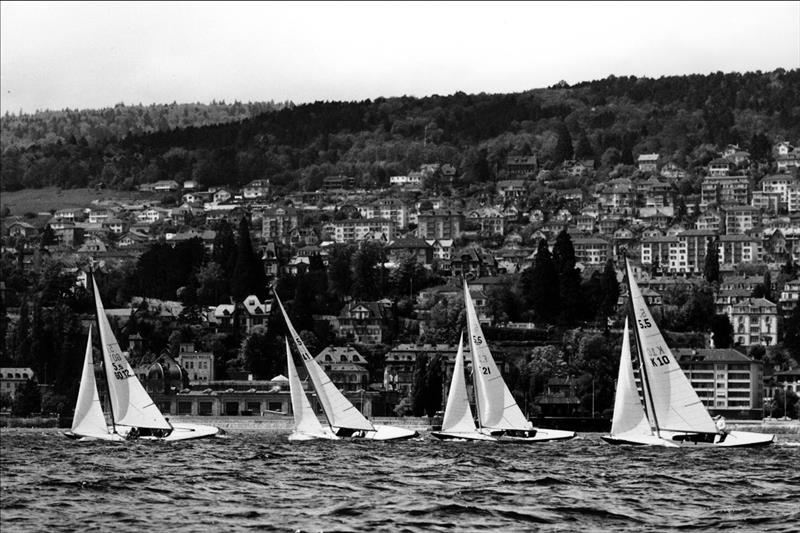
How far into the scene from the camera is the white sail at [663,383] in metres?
79.1

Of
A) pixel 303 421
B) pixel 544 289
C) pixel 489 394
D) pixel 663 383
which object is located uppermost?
pixel 544 289

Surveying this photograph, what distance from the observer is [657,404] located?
264ft

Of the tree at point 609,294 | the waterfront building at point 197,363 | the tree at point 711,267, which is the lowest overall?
the waterfront building at point 197,363

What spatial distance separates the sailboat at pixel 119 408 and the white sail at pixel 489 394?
14.3 metres

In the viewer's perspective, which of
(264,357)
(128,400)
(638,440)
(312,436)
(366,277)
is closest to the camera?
(638,440)

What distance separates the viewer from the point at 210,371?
477 ft

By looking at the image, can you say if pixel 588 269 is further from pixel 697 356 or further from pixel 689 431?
pixel 689 431

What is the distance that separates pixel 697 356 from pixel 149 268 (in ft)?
204

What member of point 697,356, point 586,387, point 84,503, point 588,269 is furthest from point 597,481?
point 588,269

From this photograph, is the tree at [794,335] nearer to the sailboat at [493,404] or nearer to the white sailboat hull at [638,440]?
the sailboat at [493,404]

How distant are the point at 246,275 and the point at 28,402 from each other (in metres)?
38.2

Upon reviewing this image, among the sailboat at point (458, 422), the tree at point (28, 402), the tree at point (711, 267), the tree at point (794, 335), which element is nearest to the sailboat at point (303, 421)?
the sailboat at point (458, 422)

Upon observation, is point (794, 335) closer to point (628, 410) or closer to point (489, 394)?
point (489, 394)

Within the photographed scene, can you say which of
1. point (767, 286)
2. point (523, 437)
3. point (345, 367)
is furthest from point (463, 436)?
point (767, 286)
